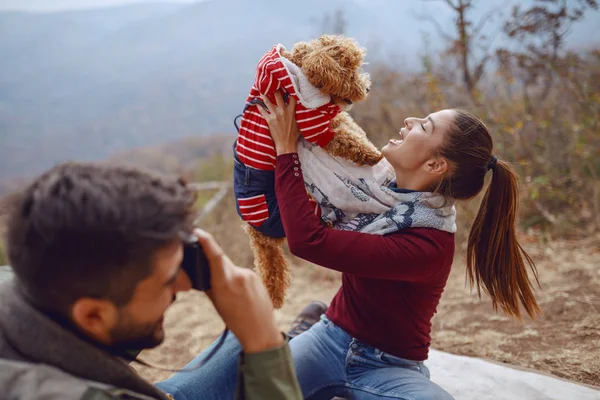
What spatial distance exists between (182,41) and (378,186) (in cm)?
6396

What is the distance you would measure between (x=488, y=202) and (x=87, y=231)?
4.97 feet

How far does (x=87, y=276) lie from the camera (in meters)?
0.92

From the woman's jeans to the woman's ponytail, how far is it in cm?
48

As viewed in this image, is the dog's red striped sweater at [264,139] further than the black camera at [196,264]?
Yes

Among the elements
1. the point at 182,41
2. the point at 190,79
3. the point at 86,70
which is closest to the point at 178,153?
the point at 190,79

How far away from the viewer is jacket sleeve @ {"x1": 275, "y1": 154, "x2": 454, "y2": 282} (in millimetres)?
1552

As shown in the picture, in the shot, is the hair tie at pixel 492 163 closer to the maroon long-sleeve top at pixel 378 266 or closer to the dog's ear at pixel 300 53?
the maroon long-sleeve top at pixel 378 266

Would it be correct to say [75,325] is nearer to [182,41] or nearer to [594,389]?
[594,389]

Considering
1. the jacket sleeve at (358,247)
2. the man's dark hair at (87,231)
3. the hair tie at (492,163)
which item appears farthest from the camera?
the hair tie at (492,163)

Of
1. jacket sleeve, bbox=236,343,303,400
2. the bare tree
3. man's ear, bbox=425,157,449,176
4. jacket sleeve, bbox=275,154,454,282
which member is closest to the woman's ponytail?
man's ear, bbox=425,157,449,176

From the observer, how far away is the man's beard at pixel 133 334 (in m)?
1.03

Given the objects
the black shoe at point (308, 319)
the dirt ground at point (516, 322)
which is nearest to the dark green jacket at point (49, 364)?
the black shoe at point (308, 319)

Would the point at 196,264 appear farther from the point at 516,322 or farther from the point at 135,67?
the point at 135,67

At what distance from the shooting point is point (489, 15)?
558cm
